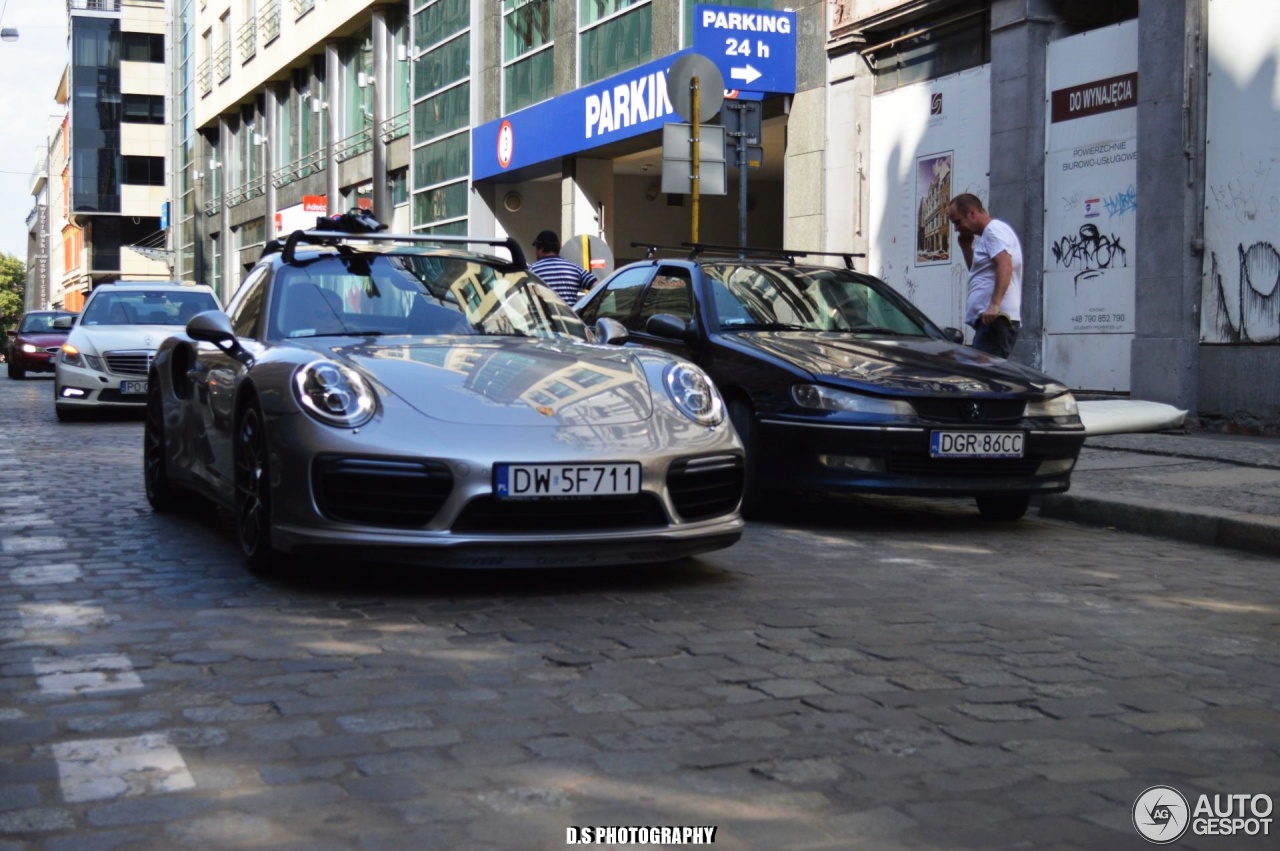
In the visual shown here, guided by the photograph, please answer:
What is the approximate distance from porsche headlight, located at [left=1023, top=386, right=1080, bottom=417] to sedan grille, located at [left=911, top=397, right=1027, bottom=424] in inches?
2.6

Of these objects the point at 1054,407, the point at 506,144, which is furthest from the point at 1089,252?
the point at 506,144

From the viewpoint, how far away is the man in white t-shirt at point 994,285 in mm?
10578

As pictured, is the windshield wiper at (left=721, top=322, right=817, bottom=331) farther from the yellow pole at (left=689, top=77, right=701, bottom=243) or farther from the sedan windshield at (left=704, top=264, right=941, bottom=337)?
the yellow pole at (left=689, top=77, right=701, bottom=243)

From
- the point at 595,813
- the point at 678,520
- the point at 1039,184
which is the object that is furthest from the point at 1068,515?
the point at 1039,184

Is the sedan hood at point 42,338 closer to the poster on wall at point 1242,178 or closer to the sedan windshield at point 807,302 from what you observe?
the poster on wall at point 1242,178

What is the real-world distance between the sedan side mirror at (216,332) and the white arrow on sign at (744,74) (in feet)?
42.5

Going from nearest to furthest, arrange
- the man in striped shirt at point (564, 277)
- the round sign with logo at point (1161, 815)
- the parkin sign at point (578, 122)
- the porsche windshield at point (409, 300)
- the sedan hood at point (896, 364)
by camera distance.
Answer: the round sign with logo at point (1161, 815) → the porsche windshield at point (409, 300) → the sedan hood at point (896, 364) → the man in striped shirt at point (564, 277) → the parkin sign at point (578, 122)

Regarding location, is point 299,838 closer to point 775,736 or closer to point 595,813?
point 595,813

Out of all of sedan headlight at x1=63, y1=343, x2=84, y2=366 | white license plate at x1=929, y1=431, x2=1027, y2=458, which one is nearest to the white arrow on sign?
sedan headlight at x1=63, y1=343, x2=84, y2=366

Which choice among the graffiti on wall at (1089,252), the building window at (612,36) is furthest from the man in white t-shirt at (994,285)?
the building window at (612,36)

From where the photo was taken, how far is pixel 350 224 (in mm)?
8195

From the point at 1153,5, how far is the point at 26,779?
12379 millimetres

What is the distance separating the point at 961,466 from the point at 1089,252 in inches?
295

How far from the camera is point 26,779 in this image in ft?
11.0
